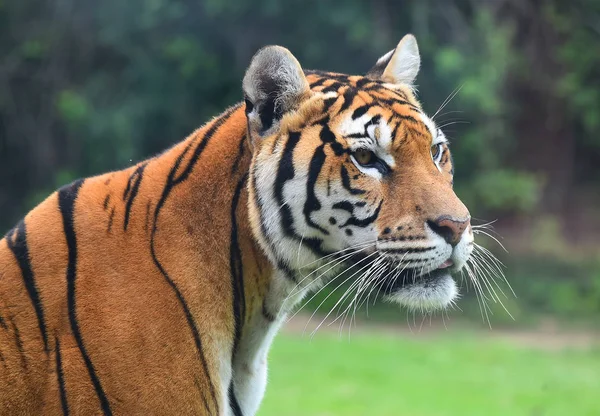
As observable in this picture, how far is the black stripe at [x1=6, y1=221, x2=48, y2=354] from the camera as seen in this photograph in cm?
282

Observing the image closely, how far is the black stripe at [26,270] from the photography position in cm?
282

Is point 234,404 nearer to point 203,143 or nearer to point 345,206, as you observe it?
point 345,206

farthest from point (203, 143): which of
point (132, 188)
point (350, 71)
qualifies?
point (350, 71)

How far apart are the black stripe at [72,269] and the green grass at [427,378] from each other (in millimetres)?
6186

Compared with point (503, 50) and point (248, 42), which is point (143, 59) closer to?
point (248, 42)

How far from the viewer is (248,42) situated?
615 inches

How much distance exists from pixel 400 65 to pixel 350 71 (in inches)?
456

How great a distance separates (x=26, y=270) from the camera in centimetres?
290

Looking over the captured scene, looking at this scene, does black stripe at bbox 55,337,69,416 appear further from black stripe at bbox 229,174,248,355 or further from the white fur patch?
the white fur patch

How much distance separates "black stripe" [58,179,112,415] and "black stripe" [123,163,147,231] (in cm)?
17

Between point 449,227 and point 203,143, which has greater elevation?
point 203,143

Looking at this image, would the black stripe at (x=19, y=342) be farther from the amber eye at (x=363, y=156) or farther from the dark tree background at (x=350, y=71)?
the dark tree background at (x=350, y=71)

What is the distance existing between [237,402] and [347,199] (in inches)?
31.7

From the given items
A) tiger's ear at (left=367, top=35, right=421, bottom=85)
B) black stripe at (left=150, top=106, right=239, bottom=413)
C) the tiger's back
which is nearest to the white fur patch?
the tiger's back
